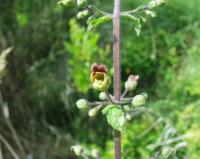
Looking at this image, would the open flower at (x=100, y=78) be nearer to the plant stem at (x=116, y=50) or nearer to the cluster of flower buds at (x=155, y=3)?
the plant stem at (x=116, y=50)

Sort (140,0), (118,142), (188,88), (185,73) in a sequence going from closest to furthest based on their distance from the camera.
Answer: (118,142), (188,88), (185,73), (140,0)

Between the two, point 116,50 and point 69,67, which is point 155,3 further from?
point 69,67

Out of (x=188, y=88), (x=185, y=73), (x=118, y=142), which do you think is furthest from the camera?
(x=185, y=73)

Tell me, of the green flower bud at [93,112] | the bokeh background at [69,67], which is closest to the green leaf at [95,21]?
the green flower bud at [93,112]

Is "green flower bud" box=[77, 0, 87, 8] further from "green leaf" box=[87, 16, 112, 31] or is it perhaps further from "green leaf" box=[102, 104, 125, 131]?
"green leaf" box=[102, 104, 125, 131]

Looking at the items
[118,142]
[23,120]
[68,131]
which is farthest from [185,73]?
[118,142]

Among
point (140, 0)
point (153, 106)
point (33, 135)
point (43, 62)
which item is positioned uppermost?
point (140, 0)

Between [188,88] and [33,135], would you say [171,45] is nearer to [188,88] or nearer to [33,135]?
[188,88]
